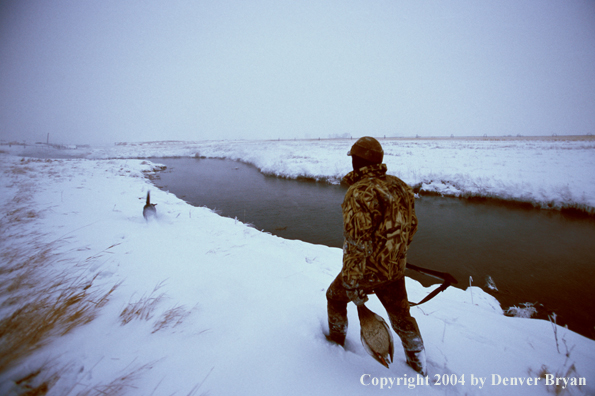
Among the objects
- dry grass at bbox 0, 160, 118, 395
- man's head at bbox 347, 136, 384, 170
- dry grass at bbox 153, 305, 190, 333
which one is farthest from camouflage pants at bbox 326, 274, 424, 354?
dry grass at bbox 0, 160, 118, 395

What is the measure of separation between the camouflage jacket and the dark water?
412 centimetres

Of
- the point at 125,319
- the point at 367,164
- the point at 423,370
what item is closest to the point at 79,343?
the point at 125,319

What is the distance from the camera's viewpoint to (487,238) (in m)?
6.48

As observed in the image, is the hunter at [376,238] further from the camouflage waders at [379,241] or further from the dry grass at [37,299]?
the dry grass at [37,299]

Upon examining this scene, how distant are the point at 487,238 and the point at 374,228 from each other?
749 cm

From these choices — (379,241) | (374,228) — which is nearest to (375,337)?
(379,241)

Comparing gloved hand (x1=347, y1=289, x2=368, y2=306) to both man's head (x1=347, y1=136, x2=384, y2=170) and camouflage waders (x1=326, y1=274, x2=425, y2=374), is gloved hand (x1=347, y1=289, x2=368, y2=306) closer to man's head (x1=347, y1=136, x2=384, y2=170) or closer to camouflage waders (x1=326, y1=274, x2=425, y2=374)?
camouflage waders (x1=326, y1=274, x2=425, y2=374)

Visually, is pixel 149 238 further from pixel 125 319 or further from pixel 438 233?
pixel 438 233

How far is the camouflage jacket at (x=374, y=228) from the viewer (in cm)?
150

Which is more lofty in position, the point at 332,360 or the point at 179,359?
the point at 179,359

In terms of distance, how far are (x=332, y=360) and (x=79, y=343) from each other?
201cm

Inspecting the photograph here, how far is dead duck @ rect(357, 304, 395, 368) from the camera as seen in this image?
174 cm

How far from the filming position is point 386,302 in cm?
175

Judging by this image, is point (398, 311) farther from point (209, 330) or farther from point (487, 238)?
point (487, 238)
